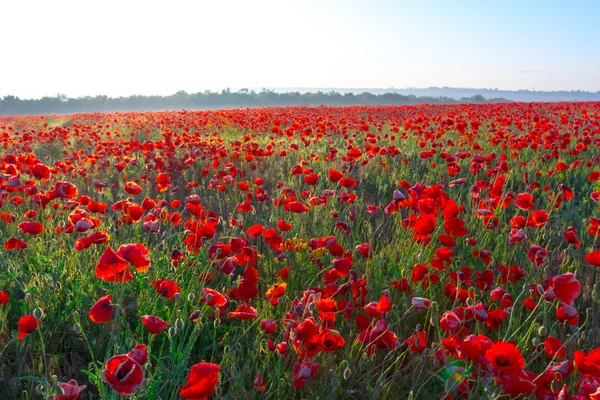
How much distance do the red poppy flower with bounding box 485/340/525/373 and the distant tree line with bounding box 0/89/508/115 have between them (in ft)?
120

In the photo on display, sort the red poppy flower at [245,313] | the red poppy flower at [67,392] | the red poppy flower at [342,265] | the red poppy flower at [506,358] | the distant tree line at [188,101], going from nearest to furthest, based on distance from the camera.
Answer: the red poppy flower at [67,392], the red poppy flower at [506,358], the red poppy flower at [245,313], the red poppy flower at [342,265], the distant tree line at [188,101]

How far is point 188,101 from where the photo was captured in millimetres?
43406

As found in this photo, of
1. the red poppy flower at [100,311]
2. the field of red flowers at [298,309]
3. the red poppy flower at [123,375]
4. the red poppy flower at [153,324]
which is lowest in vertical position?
the field of red flowers at [298,309]

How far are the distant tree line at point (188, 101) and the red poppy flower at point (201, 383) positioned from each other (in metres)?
36.8

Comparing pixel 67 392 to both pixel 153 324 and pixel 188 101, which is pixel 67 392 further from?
pixel 188 101

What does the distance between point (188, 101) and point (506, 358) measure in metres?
44.7

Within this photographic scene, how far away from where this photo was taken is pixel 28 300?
74.9 inches

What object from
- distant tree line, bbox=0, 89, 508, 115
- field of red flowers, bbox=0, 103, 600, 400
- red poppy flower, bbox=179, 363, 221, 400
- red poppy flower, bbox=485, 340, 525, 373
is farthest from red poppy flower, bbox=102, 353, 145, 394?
distant tree line, bbox=0, 89, 508, 115

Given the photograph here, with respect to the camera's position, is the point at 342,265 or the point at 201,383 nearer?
the point at 201,383

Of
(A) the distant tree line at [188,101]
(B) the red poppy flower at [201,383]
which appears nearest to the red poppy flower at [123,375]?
(B) the red poppy flower at [201,383]

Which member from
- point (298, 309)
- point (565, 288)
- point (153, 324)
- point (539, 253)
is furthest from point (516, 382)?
point (153, 324)

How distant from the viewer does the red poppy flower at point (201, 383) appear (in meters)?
1.05

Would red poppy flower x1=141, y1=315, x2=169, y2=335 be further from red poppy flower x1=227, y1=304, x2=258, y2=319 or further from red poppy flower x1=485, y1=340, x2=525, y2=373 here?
red poppy flower x1=485, y1=340, x2=525, y2=373

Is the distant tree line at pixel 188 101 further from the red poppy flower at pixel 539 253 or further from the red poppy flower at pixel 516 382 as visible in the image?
the red poppy flower at pixel 516 382
